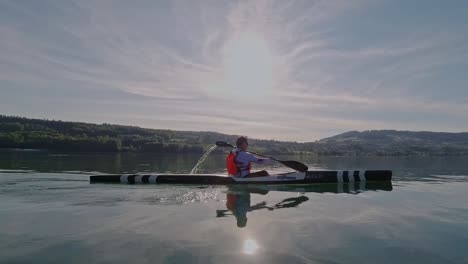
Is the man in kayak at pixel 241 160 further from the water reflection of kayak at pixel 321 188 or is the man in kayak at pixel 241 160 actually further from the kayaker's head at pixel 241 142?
the water reflection of kayak at pixel 321 188

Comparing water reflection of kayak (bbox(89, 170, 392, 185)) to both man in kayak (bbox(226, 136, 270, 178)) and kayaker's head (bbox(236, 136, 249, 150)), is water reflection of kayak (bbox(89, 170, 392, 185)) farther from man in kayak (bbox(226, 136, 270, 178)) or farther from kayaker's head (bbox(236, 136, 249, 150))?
kayaker's head (bbox(236, 136, 249, 150))

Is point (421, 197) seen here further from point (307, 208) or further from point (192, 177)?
point (192, 177)

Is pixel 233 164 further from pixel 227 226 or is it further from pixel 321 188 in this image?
pixel 227 226

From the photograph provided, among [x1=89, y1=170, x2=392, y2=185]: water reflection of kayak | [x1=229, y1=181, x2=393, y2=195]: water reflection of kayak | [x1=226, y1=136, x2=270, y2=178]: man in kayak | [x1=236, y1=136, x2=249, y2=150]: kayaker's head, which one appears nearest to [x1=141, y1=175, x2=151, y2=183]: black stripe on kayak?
[x1=89, y1=170, x2=392, y2=185]: water reflection of kayak

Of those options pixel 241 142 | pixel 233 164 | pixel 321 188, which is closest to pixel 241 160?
pixel 233 164

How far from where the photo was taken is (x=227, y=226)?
9523 millimetres

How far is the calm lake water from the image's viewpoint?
Answer: 719 cm

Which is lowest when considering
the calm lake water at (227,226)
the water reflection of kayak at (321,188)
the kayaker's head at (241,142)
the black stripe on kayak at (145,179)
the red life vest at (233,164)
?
the calm lake water at (227,226)

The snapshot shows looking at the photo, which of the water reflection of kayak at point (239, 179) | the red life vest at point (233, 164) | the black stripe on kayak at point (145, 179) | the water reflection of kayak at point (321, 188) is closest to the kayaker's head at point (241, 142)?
the red life vest at point (233, 164)

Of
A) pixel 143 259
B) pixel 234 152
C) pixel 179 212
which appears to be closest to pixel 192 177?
pixel 234 152

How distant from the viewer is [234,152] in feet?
59.6

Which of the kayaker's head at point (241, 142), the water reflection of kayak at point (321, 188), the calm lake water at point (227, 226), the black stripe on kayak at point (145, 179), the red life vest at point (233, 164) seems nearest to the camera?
the calm lake water at point (227, 226)

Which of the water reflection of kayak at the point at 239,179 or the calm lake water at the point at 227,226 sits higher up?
the water reflection of kayak at the point at 239,179

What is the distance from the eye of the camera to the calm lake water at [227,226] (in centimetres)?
719
